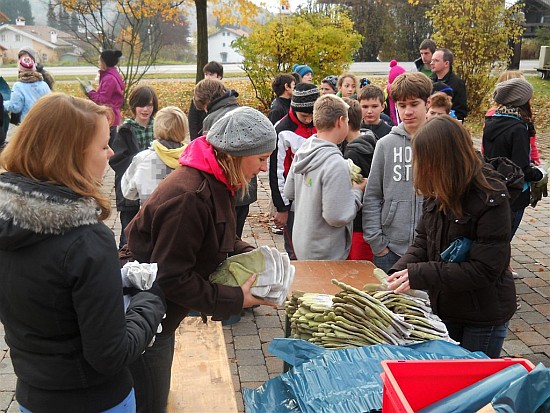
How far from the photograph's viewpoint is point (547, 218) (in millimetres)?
8422

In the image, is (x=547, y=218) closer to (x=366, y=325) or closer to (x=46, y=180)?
(x=366, y=325)

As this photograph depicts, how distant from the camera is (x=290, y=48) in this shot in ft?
49.0

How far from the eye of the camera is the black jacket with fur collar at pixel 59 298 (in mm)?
1882

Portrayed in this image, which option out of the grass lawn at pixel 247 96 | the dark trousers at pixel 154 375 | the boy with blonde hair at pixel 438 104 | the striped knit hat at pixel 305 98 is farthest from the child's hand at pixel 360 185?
the grass lawn at pixel 247 96

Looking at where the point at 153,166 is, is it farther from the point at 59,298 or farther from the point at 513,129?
the point at 513,129

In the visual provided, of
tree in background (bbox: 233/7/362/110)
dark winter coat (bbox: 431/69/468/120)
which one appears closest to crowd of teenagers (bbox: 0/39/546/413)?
dark winter coat (bbox: 431/69/468/120)

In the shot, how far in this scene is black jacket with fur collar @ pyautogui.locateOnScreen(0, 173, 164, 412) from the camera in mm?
1882

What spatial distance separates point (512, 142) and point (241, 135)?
350 centimetres

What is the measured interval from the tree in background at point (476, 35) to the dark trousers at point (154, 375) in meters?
15.1

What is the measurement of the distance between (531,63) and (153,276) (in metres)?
35.9

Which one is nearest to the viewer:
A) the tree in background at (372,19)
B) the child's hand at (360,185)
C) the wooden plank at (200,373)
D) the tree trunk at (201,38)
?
the wooden plank at (200,373)

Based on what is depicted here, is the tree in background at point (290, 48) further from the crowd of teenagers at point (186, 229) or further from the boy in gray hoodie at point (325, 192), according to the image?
the boy in gray hoodie at point (325, 192)

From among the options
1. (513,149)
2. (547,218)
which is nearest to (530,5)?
(547,218)

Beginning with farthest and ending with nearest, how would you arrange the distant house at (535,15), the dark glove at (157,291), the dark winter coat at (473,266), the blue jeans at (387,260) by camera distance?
the distant house at (535,15) < the blue jeans at (387,260) < the dark winter coat at (473,266) < the dark glove at (157,291)
